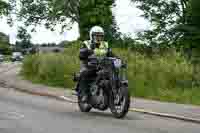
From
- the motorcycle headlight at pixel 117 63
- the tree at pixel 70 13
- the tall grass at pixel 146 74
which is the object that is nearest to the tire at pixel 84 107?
the motorcycle headlight at pixel 117 63

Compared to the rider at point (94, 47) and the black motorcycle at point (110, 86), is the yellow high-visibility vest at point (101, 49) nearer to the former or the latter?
the rider at point (94, 47)

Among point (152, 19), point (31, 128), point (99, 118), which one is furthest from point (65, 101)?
point (152, 19)

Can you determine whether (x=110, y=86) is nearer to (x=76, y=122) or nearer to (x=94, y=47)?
(x=94, y=47)

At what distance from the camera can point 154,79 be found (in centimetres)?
2272

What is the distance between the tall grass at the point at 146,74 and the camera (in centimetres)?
1927

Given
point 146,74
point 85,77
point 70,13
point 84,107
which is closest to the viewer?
point 85,77

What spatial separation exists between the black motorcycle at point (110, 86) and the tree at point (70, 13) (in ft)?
96.0

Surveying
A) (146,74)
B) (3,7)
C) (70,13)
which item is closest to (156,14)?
(70,13)

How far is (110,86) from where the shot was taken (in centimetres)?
1316

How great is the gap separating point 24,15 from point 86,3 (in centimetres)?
797

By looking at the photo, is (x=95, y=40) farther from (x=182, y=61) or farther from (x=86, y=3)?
(x=86, y=3)

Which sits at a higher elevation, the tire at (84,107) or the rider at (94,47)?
the rider at (94,47)

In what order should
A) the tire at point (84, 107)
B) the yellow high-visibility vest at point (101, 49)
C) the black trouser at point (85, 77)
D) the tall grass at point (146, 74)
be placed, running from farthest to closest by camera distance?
1. the tall grass at point (146, 74)
2. the tire at point (84, 107)
3. the black trouser at point (85, 77)
4. the yellow high-visibility vest at point (101, 49)

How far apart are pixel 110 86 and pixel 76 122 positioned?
4.03 feet
